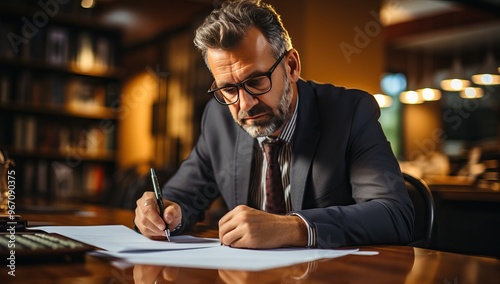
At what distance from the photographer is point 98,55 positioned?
550 centimetres

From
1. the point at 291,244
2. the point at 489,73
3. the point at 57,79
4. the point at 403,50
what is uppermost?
the point at 403,50

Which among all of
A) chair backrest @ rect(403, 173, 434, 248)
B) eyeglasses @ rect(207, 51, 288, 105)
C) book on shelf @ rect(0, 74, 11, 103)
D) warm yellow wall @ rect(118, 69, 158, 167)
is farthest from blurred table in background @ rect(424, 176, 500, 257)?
warm yellow wall @ rect(118, 69, 158, 167)

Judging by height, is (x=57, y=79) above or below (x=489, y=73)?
below

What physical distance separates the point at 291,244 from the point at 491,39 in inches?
399

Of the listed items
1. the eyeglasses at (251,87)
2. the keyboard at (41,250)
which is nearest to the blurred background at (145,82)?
the eyeglasses at (251,87)

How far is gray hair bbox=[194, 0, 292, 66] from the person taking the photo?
150 cm

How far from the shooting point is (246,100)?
148 cm

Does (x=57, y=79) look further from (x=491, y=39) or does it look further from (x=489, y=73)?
(x=491, y=39)

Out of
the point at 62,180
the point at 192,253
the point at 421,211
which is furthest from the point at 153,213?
the point at 62,180

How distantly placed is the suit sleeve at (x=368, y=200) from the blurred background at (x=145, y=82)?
32cm

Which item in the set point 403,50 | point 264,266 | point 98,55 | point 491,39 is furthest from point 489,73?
point 264,266

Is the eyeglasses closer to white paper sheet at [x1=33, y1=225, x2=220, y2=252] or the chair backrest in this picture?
white paper sheet at [x1=33, y1=225, x2=220, y2=252]

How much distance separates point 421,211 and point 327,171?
308 mm

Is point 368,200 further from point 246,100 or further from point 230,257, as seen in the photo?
point 230,257
